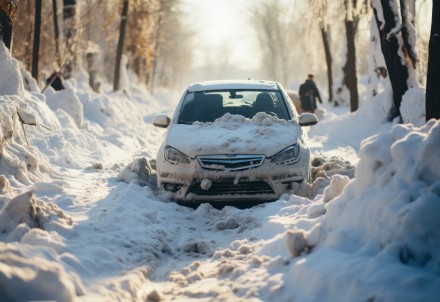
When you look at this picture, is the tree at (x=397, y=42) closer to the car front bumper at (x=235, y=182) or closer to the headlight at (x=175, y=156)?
the car front bumper at (x=235, y=182)

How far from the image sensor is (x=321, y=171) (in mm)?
8500

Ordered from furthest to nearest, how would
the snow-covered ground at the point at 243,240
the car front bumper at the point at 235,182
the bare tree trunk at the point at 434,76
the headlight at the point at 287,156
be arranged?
the bare tree trunk at the point at 434,76
the headlight at the point at 287,156
the car front bumper at the point at 235,182
the snow-covered ground at the point at 243,240

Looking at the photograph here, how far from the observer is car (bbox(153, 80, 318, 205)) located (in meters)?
7.11

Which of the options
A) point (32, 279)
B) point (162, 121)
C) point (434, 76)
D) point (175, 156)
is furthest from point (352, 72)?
point (32, 279)

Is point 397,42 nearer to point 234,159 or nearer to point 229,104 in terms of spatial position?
point 229,104

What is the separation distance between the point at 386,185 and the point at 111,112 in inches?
678

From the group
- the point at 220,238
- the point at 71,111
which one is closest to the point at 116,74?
the point at 71,111

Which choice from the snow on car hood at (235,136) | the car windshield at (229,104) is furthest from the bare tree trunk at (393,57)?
the snow on car hood at (235,136)

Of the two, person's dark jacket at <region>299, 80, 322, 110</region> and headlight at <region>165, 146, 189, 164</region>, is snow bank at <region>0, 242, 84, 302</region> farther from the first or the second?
person's dark jacket at <region>299, 80, 322, 110</region>

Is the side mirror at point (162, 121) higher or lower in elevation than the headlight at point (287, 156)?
higher

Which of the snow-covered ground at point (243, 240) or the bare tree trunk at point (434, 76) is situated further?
the bare tree trunk at point (434, 76)

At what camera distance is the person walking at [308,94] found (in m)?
20.6

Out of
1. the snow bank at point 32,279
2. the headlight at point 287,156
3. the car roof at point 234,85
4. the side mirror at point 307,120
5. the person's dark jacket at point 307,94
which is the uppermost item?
the car roof at point 234,85

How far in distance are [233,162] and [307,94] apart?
45.8 feet
